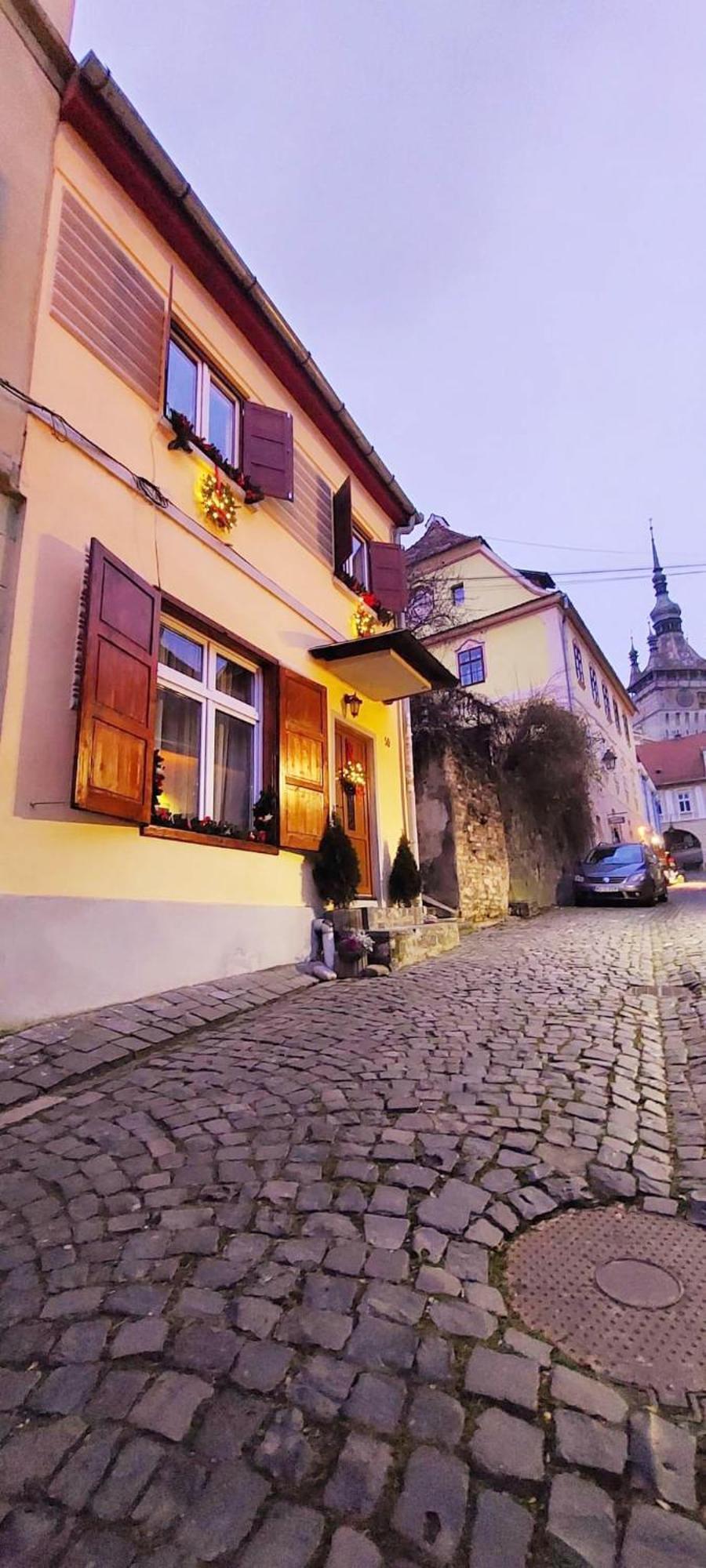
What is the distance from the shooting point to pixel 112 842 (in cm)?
504

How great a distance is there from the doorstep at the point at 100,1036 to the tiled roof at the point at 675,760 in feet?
179

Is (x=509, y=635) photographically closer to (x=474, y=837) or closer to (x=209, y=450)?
(x=474, y=837)

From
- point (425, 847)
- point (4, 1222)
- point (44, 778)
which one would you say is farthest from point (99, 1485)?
point (425, 847)

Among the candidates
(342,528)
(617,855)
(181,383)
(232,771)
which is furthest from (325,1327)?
(617,855)

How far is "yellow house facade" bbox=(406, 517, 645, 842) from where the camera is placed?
20797mm

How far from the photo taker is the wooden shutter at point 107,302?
564 cm

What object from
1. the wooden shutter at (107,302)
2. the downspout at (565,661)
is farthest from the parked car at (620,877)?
the wooden shutter at (107,302)

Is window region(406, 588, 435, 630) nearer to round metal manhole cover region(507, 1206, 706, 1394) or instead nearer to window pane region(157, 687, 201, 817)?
window pane region(157, 687, 201, 817)

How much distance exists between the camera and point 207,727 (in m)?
6.57

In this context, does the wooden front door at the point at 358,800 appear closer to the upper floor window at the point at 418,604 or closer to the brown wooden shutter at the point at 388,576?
the brown wooden shutter at the point at 388,576

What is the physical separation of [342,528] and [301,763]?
3760 mm

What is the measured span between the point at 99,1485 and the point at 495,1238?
124 centimetres

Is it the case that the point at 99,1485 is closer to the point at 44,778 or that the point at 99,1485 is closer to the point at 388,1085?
the point at 388,1085

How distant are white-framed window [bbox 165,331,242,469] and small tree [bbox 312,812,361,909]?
4.30 m
